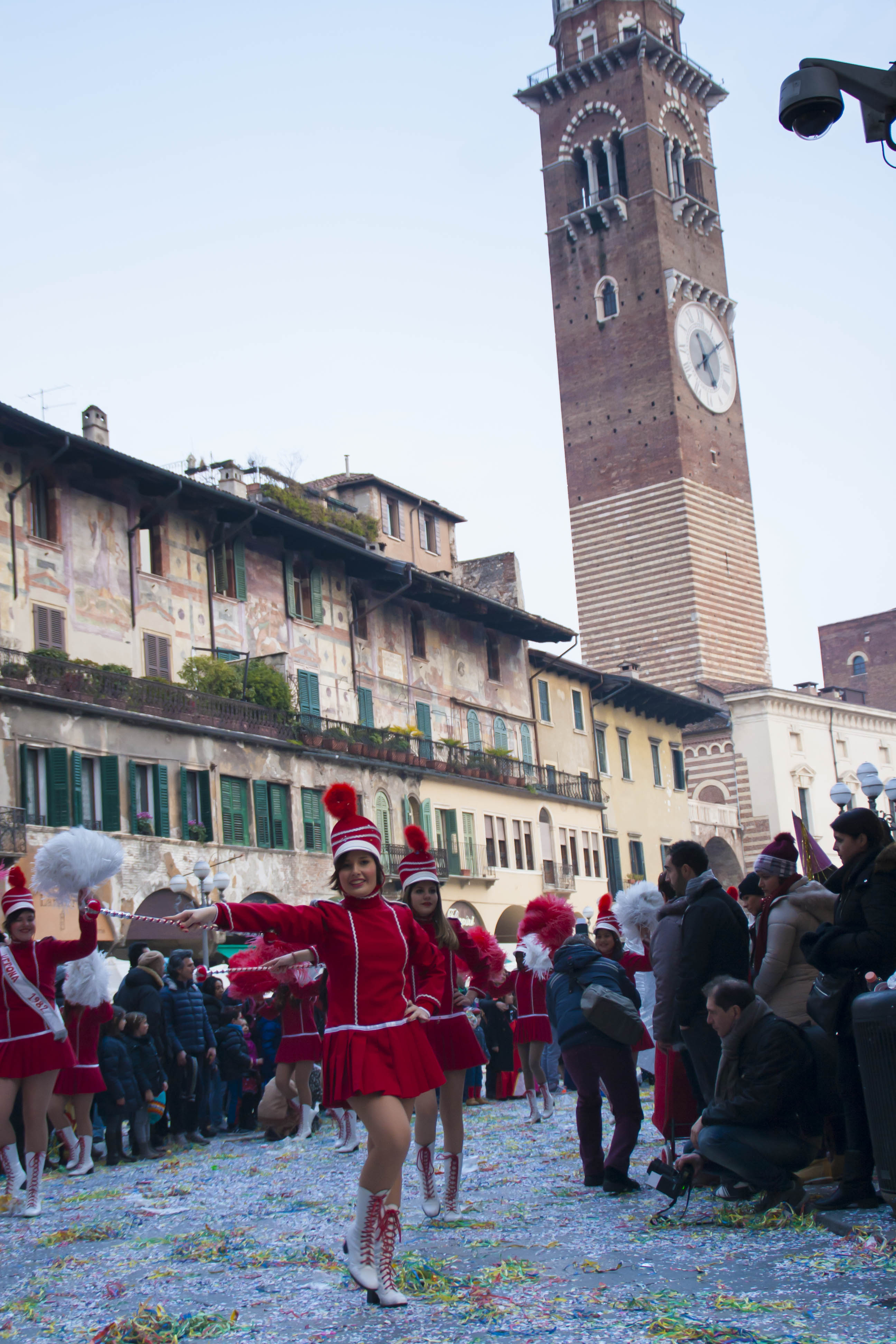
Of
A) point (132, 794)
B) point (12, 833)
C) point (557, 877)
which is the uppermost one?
point (132, 794)

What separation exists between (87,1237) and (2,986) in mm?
1846

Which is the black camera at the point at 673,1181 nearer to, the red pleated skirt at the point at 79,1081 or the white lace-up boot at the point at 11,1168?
the white lace-up boot at the point at 11,1168

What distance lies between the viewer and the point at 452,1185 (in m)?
8.38

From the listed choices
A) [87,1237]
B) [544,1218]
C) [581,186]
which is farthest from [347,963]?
[581,186]

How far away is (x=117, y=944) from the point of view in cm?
2822

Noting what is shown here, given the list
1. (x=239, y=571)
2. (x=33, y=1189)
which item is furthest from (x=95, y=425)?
(x=33, y=1189)

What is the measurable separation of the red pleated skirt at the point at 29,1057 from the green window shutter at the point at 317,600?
2802cm

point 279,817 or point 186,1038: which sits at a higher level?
point 279,817

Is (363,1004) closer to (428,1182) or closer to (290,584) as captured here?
(428,1182)

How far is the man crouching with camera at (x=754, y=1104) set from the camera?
24.7 ft

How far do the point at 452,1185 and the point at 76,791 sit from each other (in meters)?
20.7

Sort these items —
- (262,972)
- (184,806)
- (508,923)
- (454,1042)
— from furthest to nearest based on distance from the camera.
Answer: (508,923), (184,806), (262,972), (454,1042)

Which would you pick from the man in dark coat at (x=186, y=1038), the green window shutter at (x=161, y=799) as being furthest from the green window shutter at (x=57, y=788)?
the man in dark coat at (x=186, y=1038)

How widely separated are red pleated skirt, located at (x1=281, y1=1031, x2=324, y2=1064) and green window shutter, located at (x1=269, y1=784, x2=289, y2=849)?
19.6 meters
